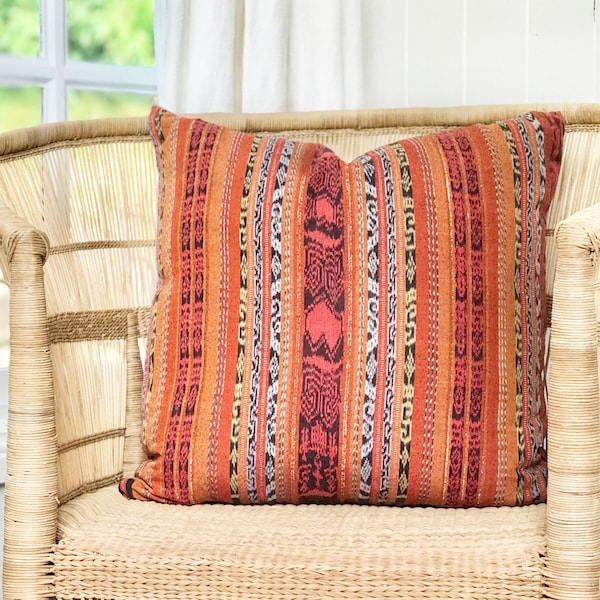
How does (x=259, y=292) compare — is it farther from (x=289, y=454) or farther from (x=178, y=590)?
(x=178, y=590)

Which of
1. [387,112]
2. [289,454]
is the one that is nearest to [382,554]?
Answer: [289,454]

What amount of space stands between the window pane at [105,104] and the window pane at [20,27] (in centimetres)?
12

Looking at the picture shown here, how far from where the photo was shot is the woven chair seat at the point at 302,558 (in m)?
A: 0.92

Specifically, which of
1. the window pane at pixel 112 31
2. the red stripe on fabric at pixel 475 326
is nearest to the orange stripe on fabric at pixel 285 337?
the red stripe on fabric at pixel 475 326

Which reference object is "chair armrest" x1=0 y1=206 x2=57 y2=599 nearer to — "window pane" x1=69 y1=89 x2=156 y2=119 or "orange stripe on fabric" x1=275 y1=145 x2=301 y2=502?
"orange stripe on fabric" x1=275 y1=145 x2=301 y2=502

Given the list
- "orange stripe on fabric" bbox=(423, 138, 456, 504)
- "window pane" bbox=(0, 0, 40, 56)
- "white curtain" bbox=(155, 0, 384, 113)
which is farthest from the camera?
"window pane" bbox=(0, 0, 40, 56)

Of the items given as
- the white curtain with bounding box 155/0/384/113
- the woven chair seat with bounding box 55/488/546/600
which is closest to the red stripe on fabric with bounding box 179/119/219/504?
the woven chair seat with bounding box 55/488/546/600

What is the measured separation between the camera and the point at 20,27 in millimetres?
1819

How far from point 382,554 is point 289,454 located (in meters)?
0.21

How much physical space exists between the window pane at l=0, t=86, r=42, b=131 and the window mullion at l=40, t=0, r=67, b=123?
2 cm

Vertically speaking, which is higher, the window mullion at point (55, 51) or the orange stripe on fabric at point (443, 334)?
the window mullion at point (55, 51)

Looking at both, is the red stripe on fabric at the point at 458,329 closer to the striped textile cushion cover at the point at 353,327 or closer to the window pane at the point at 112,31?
the striped textile cushion cover at the point at 353,327

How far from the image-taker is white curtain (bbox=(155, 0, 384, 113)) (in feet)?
5.42

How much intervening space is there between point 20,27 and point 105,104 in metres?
0.22
